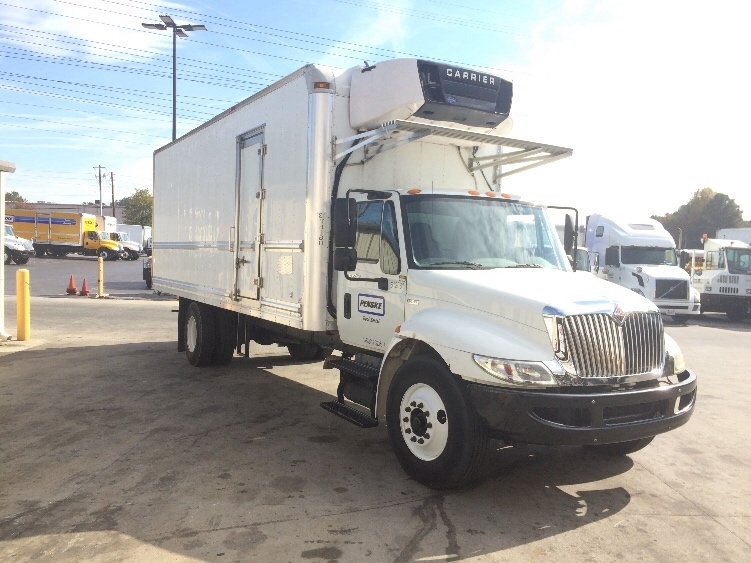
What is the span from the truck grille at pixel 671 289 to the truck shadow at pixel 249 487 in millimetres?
13583

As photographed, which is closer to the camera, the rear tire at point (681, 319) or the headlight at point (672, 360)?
the headlight at point (672, 360)

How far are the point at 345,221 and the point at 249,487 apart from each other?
7.37 ft

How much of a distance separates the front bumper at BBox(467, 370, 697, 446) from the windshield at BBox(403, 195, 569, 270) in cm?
135

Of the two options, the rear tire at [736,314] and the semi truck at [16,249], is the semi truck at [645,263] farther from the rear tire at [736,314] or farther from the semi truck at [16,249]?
the semi truck at [16,249]

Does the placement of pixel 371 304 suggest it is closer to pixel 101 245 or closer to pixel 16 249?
pixel 16 249

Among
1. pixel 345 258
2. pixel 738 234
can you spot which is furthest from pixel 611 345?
pixel 738 234

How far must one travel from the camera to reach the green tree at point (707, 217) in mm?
73375

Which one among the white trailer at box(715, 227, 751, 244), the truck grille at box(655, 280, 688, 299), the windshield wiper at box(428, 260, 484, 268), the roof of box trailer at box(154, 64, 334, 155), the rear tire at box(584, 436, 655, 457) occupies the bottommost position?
the rear tire at box(584, 436, 655, 457)

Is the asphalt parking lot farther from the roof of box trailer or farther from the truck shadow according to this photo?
the roof of box trailer

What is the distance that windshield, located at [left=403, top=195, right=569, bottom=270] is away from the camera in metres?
5.32

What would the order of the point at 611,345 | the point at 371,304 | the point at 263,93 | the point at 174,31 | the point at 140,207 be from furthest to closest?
1. the point at 140,207
2. the point at 174,31
3. the point at 263,93
4. the point at 371,304
5. the point at 611,345

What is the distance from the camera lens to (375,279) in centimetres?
562

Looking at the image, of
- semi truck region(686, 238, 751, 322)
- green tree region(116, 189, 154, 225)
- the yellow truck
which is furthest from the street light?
green tree region(116, 189, 154, 225)

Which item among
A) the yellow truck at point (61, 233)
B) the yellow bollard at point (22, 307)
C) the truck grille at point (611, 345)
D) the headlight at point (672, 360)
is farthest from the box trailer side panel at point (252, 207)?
the yellow truck at point (61, 233)
